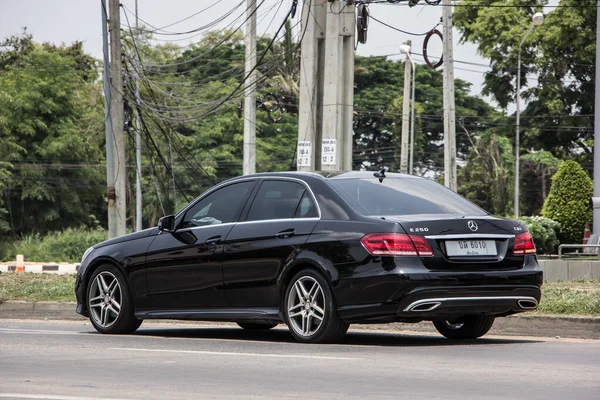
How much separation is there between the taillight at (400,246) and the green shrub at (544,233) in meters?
19.4

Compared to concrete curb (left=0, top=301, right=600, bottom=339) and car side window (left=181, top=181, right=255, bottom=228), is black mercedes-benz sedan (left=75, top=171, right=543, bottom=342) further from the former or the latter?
concrete curb (left=0, top=301, right=600, bottom=339)

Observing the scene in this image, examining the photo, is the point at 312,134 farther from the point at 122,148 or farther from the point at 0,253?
the point at 0,253

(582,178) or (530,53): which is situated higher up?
(530,53)

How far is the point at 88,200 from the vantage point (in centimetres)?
6769

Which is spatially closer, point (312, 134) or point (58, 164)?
point (312, 134)

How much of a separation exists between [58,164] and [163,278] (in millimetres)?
51778

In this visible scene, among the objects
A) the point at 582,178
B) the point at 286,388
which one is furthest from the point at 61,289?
the point at 582,178

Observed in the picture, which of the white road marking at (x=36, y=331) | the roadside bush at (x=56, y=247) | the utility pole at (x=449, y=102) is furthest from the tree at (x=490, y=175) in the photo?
the white road marking at (x=36, y=331)

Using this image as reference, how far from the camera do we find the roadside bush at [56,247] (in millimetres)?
56203

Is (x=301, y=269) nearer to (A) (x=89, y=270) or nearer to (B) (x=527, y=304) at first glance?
(B) (x=527, y=304)

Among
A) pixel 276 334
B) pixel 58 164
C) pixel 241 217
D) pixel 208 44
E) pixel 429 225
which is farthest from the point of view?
pixel 208 44

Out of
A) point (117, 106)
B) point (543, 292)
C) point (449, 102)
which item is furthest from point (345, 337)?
point (449, 102)

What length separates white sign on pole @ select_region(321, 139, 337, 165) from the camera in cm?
1841

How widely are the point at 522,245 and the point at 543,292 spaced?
4.62 m
